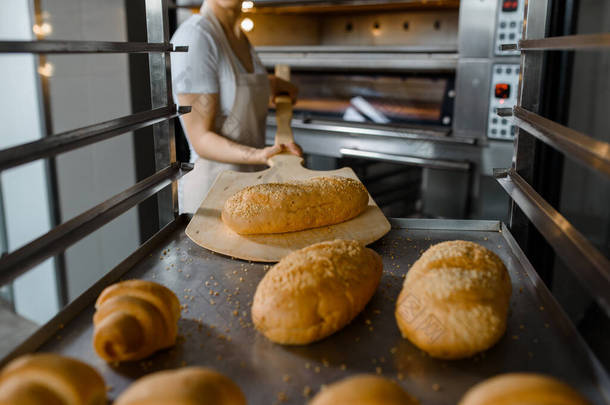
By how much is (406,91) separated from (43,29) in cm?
166

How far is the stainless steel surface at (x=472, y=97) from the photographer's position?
91.1 inches

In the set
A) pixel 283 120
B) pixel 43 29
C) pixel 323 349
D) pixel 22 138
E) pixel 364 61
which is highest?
pixel 43 29

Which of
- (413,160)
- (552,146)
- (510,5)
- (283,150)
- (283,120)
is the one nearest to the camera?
(552,146)

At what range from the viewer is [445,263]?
0.80 m

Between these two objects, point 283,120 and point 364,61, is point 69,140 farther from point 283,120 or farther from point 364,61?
point 364,61

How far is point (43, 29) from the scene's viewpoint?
231 centimetres

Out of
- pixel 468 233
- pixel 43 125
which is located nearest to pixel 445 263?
pixel 468 233

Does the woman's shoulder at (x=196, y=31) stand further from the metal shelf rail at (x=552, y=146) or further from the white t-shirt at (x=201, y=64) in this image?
the metal shelf rail at (x=552, y=146)

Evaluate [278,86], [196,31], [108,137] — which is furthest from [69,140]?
[278,86]

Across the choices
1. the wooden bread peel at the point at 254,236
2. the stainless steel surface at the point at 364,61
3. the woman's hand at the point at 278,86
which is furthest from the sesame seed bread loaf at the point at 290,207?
the stainless steel surface at the point at 364,61

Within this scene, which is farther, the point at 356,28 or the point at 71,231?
the point at 356,28

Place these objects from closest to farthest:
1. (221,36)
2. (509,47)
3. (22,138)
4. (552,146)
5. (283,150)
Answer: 1. (552,146)
2. (509,47)
3. (283,150)
4. (221,36)
5. (22,138)

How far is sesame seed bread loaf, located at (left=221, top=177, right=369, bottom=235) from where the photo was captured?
1132 millimetres

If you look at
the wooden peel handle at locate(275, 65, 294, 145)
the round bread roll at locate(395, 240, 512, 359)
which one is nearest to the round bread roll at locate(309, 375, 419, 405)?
the round bread roll at locate(395, 240, 512, 359)
